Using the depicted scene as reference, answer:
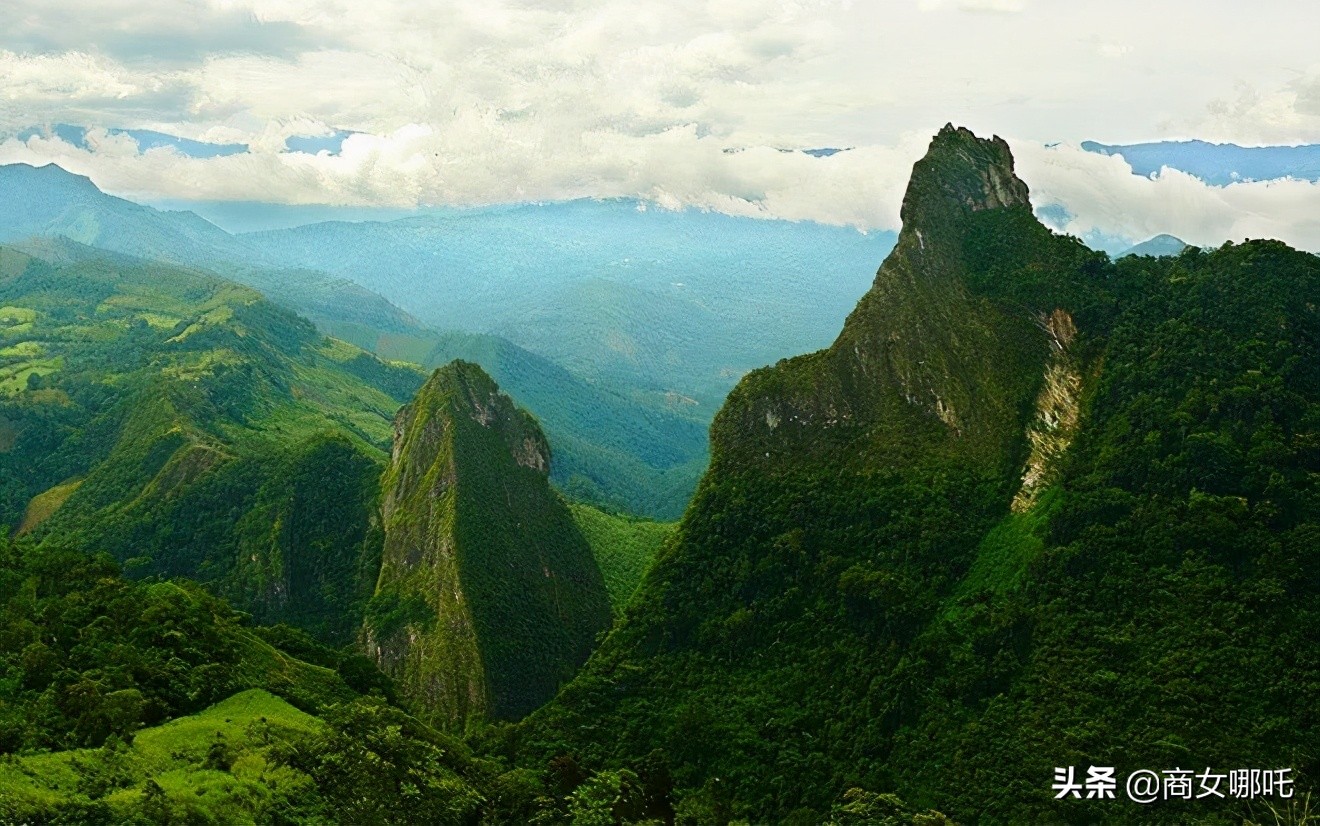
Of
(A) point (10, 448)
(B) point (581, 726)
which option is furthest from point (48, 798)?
(A) point (10, 448)

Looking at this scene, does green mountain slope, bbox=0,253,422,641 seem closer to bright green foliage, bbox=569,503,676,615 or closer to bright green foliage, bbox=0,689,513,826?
bright green foliage, bbox=569,503,676,615

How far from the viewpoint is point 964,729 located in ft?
127

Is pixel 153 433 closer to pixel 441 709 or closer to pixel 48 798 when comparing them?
pixel 441 709

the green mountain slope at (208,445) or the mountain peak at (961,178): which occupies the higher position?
the mountain peak at (961,178)

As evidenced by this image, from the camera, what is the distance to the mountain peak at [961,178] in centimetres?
5816

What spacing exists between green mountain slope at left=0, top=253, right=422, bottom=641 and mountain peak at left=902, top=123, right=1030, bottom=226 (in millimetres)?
42772

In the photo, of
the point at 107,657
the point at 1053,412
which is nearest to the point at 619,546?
the point at 1053,412

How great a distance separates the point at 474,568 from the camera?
192 feet

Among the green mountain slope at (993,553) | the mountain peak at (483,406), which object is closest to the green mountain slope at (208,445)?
the mountain peak at (483,406)

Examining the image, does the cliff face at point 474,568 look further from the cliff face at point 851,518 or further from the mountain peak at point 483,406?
the cliff face at point 851,518

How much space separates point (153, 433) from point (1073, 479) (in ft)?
275

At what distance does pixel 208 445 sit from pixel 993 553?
69072 millimetres

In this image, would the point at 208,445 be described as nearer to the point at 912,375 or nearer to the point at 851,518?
the point at 851,518

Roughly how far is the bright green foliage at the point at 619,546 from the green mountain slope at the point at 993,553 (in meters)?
21.0
